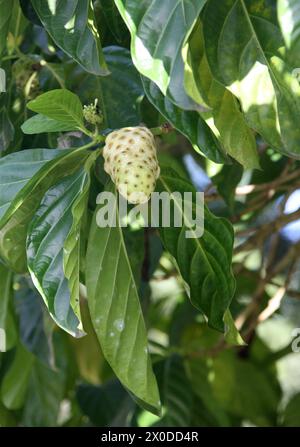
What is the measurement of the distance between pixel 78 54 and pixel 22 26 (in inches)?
17.6

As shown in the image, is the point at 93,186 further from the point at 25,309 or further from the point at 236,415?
the point at 236,415

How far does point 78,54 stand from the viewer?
3.39ft

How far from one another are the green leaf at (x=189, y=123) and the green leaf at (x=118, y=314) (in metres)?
0.18

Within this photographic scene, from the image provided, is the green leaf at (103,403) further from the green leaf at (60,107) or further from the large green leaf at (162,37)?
the large green leaf at (162,37)

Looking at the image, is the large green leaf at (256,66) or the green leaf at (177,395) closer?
the large green leaf at (256,66)

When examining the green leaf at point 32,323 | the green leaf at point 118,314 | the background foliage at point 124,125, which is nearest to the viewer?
the background foliage at point 124,125

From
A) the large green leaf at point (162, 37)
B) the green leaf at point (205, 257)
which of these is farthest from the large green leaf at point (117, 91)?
the large green leaf at point (162, 37)

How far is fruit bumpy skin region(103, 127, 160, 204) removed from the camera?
1000 millimetres

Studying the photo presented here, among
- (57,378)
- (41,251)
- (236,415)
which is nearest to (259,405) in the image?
(236,415)

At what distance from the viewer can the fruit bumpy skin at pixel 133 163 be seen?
1000 millimetres

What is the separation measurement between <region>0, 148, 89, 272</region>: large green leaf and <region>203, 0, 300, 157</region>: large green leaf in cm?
21

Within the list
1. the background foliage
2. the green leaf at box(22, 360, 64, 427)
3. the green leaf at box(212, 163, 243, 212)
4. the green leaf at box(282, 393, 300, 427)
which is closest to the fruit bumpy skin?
the background foliage

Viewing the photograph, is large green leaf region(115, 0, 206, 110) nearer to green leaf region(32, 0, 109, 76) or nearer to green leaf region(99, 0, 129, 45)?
green leaf region(32, 0, 109, 76)

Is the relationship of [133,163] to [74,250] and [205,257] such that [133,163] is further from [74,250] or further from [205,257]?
[205,257]
